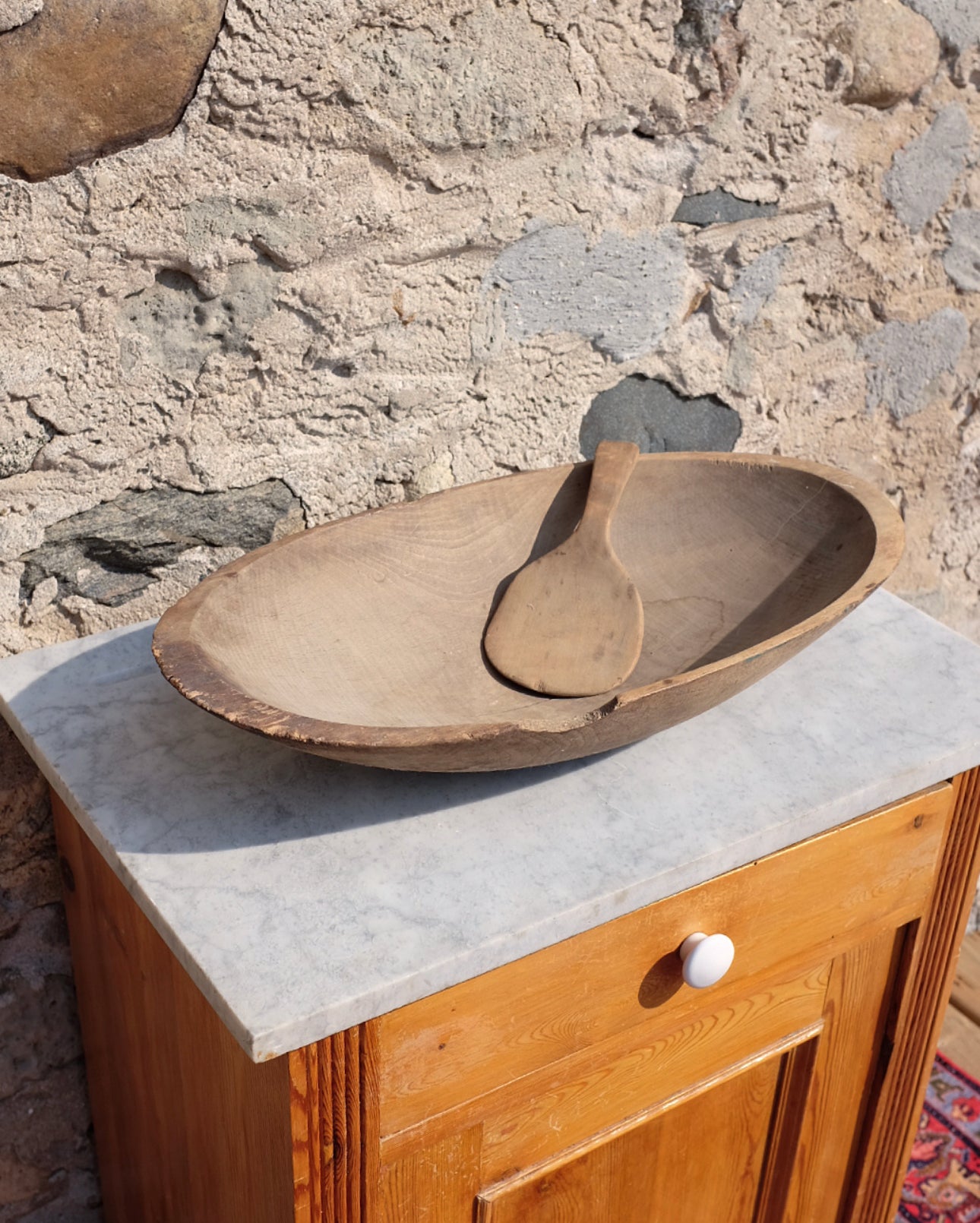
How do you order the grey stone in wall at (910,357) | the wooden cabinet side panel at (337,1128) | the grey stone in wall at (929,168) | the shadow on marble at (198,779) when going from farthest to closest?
the grey stone in wall at (910,357)
the grey stone in wall at (929,168)
the shadow on marble at (198,779)
the wooden cabinet side panel at (337,1128)

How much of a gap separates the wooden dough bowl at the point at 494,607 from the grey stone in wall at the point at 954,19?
25.0 inches

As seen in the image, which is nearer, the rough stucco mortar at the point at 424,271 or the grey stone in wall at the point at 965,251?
the rough stucco mortar at the point at 424,271

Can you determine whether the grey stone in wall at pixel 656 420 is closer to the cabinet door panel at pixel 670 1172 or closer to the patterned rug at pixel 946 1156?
the cabinet door panel at pixel 670 1172

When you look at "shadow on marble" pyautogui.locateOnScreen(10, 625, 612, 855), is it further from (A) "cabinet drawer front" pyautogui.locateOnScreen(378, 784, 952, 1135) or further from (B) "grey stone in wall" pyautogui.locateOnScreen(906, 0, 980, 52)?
(B) "grey stone in wall" pyautogui.locateOnScreen(906, 0, 980, 52)

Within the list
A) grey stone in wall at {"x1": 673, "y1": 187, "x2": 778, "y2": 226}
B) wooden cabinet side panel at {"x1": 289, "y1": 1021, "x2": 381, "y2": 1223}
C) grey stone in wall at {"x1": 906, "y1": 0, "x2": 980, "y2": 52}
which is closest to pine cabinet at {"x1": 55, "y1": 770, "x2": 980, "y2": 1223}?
wooden cabinet side panel at {"x1": 289, "y1": 1021, "x2": 381, "y2": 1223}

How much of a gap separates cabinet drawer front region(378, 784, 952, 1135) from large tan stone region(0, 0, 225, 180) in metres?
0.73

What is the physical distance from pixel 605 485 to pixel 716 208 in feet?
1.37

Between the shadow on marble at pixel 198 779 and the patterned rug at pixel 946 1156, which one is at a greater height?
the shadow on marble at pixel 198 779

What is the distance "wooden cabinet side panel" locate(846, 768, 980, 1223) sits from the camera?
1080mm

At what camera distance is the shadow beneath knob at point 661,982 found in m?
0.90

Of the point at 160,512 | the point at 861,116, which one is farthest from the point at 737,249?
the point at 160,512

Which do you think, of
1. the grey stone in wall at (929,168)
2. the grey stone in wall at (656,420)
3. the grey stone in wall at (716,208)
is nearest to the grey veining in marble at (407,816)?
the grey stone in wall at (656,420)

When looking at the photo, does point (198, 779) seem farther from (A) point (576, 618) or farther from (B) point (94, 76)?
(B) point (94, 76)

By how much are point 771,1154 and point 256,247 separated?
0.99 meters
